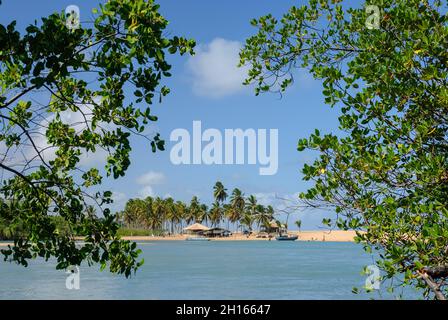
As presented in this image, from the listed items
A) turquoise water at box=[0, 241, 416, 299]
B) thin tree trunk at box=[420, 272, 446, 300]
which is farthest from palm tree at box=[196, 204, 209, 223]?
thin tree trunk at box=[420, 272, 446, 300]

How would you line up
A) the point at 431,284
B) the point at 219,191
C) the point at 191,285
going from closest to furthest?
1. the point at 431,284
2. the point at 191,285
3. the point at 219,191

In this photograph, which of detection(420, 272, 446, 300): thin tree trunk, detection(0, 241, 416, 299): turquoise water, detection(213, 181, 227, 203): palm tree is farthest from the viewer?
detection(213, 181, 227, 203): palm tree

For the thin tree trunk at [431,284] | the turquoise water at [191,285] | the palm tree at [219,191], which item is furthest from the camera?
the palm tree at [219,191]

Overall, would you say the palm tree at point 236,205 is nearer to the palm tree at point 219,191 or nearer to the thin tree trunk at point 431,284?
the palm tree at point 219,191

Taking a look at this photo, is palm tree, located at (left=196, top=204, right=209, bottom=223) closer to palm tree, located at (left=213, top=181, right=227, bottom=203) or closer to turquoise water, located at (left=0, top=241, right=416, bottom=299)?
palm tree, located at (left=213, top=181, right=227, bottom=203)

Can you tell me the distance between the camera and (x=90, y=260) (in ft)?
16.7

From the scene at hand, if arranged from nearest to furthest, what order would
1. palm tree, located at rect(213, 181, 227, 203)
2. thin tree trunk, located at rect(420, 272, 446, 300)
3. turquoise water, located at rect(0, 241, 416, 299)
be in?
thin tree trunk, located at rect(420, 272, 446, 300), turquoise water, located at rect(0, 241, 416, 299), palm tree, located at rect(213, 181, 227, 203)

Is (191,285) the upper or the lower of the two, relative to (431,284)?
lower

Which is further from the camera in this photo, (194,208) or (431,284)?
(194,208)

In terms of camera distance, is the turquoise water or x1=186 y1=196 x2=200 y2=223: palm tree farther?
x1=186 y1=196 x2=200 y2=223: palm tree

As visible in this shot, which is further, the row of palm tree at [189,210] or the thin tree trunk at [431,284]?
the row of palm tree at [189,210]

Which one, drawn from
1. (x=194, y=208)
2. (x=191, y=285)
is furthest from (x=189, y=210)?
(x=191, y=285)

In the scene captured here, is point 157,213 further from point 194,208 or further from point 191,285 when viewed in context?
point 191,285

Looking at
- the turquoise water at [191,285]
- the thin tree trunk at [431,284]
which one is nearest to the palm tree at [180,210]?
the turquoise water at [191,285]
